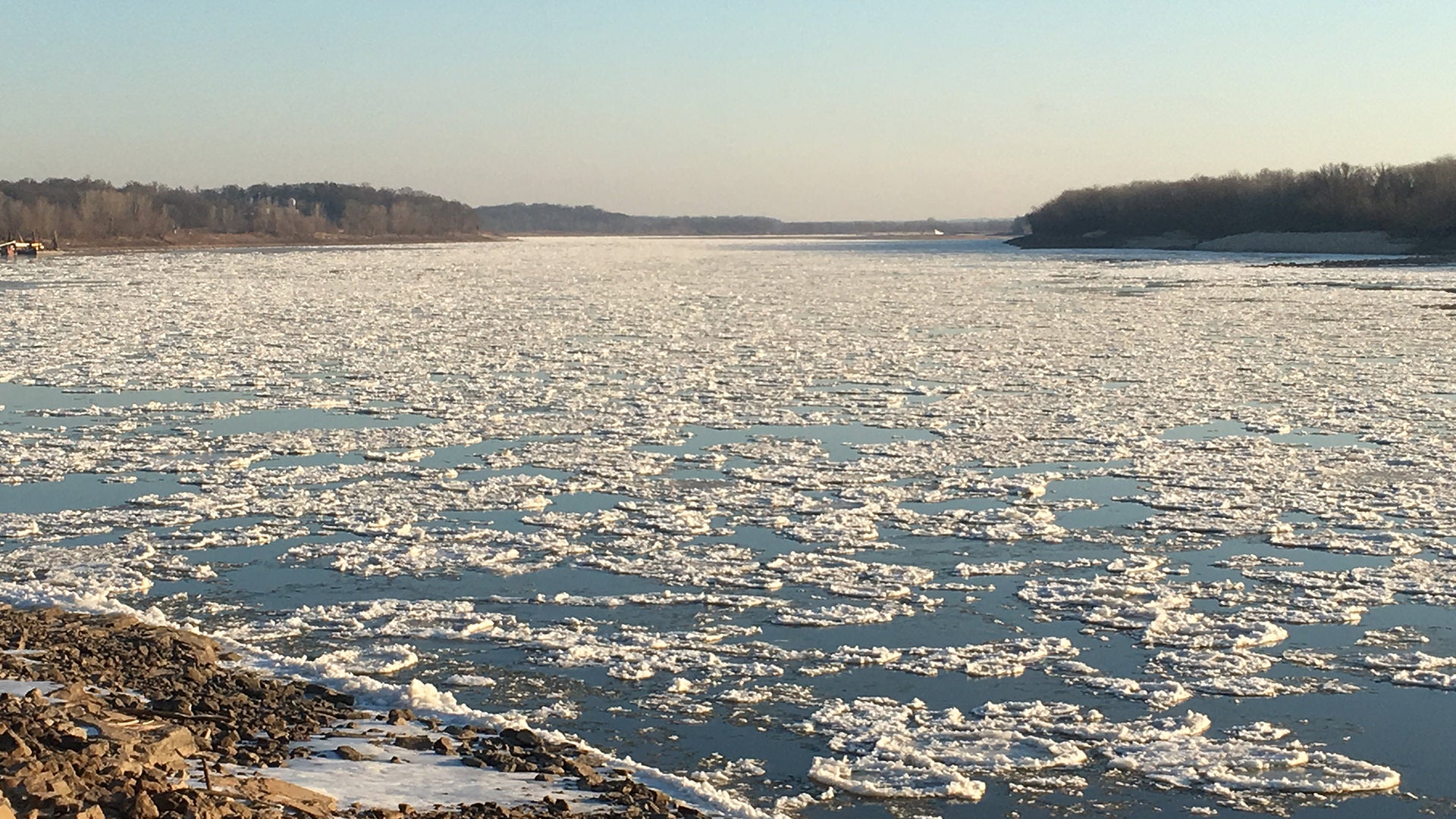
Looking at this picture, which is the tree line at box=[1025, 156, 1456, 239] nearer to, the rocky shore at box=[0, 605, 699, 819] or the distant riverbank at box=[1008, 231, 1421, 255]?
the distant riverbank at box=[1008, 231, 1421, 255]

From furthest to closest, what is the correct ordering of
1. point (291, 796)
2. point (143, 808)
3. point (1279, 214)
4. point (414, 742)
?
point (1279, 214) < point (414, 742) < point (291, 796) < point (143, 808)

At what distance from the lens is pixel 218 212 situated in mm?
134375

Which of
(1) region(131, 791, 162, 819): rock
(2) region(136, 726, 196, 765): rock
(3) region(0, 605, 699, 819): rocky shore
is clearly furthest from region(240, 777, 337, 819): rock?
(1) region(131, 791, 162, 819): rock

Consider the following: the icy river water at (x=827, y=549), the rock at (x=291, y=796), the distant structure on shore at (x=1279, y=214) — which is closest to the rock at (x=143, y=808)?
the rock at (x=291, y=796)

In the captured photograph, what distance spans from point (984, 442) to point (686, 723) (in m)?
6.43

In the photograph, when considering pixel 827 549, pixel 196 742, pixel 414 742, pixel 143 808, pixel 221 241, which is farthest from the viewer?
pixel 221 241

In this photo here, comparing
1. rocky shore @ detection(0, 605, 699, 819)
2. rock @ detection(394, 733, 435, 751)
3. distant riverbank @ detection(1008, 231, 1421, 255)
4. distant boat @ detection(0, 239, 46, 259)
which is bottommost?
rock @ detection(394, 733, 435, 751)

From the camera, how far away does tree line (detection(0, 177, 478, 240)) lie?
98.3m

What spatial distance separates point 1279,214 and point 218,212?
319ft

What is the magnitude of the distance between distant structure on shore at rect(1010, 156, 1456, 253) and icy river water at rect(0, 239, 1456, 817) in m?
53.1

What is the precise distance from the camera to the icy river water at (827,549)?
4.99 metres

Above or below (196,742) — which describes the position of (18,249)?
above

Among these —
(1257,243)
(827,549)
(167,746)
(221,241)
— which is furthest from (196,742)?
(221,241)

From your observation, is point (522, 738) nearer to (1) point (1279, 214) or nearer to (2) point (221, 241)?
(1) point (1279, 214)
